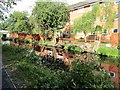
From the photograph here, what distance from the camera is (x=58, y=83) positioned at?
5.61 meters

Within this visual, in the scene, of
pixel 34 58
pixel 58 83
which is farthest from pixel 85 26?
pixel 58 83

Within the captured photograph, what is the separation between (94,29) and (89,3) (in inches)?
332

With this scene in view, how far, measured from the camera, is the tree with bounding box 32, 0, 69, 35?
3322 cm

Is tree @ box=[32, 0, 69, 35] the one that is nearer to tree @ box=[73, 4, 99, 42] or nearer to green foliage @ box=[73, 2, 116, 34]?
green foliage @ box=[73, 2, 116, 34]

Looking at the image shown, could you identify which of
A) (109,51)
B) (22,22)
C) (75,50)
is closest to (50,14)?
(22,22)

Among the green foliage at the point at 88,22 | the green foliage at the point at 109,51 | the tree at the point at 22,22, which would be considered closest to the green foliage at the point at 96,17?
the green foliage at the point at 88,22

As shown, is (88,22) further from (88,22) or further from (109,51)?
(109,51)

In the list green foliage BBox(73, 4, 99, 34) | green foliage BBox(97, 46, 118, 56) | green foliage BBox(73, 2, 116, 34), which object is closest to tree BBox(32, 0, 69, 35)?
green foliage BBox(73, 2, 116, 34)

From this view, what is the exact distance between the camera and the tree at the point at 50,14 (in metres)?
33.2

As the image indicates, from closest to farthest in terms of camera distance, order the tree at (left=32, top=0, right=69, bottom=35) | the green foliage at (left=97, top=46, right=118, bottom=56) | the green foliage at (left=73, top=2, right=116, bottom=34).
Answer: the green foliage at (left=97, top=46, right=118, bottom=56)
the green foliage at (left=73, top=2, right=116, bottom=34)
the tree at (left=32, top=0, right=69, bottom=35)

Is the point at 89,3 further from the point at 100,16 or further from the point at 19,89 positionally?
the point at 19,89

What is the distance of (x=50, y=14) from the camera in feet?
109

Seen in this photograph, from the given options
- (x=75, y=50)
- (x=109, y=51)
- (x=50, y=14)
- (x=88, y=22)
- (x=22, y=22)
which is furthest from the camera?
(x=22, y=22)

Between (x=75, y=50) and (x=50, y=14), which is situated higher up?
(x=50, y=14)
